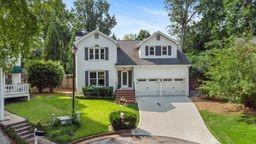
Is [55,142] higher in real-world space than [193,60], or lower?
lower

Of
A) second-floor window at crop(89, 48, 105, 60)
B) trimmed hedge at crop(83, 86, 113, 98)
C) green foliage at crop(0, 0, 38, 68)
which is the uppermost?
second-floor window at crop(89, 48, 105, 60)

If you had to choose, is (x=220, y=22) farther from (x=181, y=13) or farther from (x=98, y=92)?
(x=98, y=92)

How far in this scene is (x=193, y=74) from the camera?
140 feet


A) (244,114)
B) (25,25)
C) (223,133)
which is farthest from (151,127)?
(25,25)

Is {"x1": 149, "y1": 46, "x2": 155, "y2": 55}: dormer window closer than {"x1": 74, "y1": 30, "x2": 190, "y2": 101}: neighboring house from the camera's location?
No

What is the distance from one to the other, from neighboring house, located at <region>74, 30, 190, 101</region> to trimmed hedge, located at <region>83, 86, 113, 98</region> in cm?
156

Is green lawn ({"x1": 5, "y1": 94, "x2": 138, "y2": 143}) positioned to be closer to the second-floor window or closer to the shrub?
the shrub

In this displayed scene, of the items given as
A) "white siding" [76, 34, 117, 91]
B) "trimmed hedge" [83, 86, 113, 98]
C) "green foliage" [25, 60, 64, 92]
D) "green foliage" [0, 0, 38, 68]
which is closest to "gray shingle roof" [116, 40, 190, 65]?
"white siding" [76, 34, 117, 91]

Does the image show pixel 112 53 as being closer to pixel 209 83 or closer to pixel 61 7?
pixel 209 83

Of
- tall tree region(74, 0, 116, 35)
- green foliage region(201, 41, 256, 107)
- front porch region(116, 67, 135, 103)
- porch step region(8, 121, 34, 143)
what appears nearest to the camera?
porch step region(8, 121, 34, 143)

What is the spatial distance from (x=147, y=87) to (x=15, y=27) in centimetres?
2666

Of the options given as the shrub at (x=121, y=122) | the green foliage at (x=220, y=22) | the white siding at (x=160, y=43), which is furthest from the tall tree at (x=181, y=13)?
the shrub at (x=121, y=122)

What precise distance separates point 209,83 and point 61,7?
19.4 metres

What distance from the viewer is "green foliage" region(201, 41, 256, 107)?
29484mm
